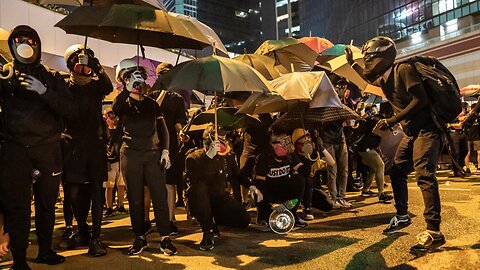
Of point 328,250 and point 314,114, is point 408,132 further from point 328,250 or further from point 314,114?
point 314,114

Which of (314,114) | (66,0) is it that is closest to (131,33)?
(66,0)

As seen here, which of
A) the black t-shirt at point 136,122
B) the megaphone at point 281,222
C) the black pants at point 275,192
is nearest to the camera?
the black t-shirt at point 136,122

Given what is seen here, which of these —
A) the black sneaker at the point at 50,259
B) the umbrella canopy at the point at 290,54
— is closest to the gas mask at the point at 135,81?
the black sneaker at the point at 50,259

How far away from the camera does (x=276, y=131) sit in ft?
20.7

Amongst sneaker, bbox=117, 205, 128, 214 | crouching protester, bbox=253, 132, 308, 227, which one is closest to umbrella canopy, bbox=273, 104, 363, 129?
crouching protester, bbox=253, 132, 308, 227

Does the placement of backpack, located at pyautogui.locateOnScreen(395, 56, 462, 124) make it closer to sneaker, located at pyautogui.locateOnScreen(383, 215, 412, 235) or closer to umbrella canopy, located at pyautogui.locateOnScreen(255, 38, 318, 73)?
sneaker, located at pyautogui.locateOnScreen(383, 215, 412, 235)

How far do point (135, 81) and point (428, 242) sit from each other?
342 centimetres

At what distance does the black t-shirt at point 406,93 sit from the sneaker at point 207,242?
2.50m

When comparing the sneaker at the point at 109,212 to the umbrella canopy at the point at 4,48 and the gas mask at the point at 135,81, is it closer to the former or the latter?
the umbrella canopy at the point at 4,48

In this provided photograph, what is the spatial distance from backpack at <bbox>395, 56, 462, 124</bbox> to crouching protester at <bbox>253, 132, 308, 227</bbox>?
2.09 m

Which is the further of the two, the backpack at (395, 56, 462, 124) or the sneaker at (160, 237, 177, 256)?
the sneaker at (160, 237, 177, 256)

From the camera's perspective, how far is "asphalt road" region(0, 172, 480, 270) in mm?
4281

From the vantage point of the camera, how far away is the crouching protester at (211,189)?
5113 millimetres

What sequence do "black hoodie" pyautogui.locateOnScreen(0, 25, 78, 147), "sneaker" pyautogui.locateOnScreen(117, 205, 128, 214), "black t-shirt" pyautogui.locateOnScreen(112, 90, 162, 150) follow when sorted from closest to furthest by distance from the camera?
"black hoodie" pyautogui.locateOnScreen(0, 25, 78, 147) < "black t-shirt" pyautogui.locateOnScreen(112, 90, 162, 150) < "sneaker" pyautogui.locateOnScreen(117, 205, 128, 214)
